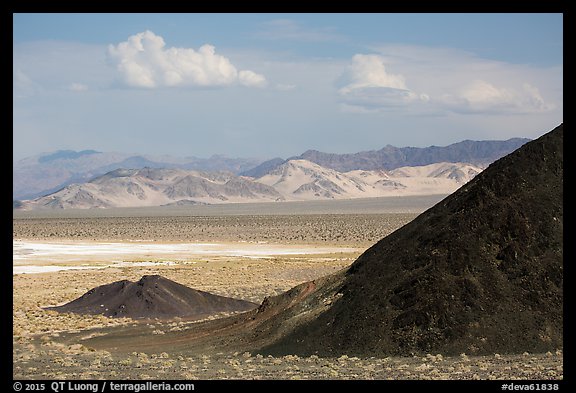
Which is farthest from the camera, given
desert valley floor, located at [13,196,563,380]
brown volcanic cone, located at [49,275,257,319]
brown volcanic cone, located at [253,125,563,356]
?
brown volcanic cone, located at [49,275,257,319]

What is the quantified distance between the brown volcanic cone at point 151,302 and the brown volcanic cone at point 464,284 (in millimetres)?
9322

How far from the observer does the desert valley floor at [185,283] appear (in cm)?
1719

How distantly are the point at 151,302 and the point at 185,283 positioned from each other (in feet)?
41.6

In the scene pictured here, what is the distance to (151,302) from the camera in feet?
106

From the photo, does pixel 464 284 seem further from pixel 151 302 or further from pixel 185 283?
pixel 185 283

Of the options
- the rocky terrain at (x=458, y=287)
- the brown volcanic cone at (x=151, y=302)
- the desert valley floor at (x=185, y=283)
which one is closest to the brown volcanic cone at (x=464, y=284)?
the rocky terrain at (x=458, y=287)

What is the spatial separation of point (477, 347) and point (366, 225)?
286ft

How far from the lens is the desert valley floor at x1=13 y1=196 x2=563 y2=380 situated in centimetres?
1719

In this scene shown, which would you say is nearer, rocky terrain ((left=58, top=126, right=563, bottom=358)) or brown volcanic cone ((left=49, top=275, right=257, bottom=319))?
rocky terrain ((left=58, top=126, right=563, bottom=358))

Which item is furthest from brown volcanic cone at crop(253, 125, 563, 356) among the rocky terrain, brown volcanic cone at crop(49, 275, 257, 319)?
brown volcanic cone at crop(49, 275, 257, 319)

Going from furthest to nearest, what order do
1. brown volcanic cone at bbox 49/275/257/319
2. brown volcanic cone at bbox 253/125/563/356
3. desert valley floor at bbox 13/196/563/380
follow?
brown volcanic cone at bbox 49/275/257/319
brown volcanic cone at bbox 253/125/563/356
desert valley floor at bbox 13/196/563/380

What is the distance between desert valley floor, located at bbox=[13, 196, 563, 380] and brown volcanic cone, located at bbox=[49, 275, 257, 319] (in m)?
1.08

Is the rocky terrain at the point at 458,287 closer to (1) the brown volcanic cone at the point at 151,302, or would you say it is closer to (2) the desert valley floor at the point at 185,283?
(2) the desert valley floor at the point at 185,283

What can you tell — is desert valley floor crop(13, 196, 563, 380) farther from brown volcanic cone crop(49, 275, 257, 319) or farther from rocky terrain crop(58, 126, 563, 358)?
brown volcanic cone crop(49, 275, 257, 319)
